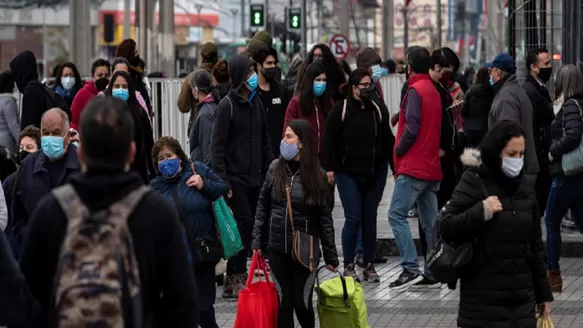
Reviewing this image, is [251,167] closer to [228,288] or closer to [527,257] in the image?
[228,288]

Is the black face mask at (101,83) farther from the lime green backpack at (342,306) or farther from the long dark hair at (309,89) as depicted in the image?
the lime green backpack at (342,306)

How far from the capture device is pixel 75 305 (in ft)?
15.0

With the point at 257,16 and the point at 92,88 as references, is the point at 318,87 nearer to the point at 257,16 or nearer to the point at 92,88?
the point at 92,88

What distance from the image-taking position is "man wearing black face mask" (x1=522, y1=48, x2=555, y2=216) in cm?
1241

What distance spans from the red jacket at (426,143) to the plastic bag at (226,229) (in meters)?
3.01

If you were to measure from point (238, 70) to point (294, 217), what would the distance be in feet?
8.67

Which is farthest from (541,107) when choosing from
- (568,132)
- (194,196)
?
(194,196)

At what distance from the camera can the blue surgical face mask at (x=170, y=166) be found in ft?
28.6

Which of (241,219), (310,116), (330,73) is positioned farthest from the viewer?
(330,73)

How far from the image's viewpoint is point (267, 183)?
9.33 m

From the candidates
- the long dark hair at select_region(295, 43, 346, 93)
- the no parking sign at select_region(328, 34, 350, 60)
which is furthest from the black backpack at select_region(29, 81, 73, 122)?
the no parking sign at select_region(328, 34, 350, 60)

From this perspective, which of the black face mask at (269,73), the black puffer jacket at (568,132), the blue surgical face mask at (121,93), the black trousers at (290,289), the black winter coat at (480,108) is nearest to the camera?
the black trousers at (290,289)

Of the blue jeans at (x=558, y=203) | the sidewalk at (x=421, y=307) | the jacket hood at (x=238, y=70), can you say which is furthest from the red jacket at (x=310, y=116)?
the blue jeans at (x=558, y=203)

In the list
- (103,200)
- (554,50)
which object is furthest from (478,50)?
(103,200)
